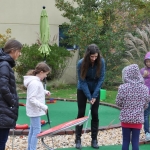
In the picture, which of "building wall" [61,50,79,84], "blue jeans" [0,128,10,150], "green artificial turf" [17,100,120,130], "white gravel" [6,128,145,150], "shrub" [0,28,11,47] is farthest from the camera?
"building wall" [61,50,79,84]

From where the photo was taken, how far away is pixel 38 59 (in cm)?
1334

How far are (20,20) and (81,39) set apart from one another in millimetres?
4050

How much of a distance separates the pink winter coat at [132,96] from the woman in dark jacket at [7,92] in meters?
1.43

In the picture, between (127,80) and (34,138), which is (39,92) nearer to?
(34,138)

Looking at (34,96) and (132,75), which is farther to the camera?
(34,96)

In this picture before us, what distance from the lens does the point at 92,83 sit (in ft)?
17.7

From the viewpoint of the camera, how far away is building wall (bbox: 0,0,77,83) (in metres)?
15.2

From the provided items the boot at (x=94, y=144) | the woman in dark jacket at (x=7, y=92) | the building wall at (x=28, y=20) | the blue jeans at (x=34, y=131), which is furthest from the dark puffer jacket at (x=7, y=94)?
the building wall at (x=28, y=20)

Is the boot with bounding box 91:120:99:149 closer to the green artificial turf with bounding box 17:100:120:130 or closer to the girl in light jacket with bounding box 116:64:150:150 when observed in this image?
the girl in light jacket with bounding box 116:64:150:150

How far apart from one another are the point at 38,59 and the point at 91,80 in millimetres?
8145

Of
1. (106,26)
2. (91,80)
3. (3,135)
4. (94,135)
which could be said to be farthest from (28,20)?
(3,135)

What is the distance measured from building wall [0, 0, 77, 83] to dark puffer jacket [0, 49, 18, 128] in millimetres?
11302

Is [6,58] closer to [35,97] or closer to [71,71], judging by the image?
[35,97]

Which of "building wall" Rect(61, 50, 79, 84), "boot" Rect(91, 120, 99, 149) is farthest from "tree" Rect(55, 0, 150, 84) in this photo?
"boot" Rect(91, 120, 99, 149)
